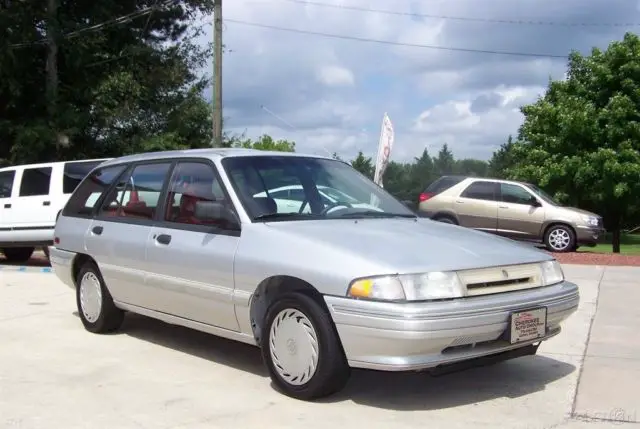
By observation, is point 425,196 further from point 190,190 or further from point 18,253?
→ point 190,190

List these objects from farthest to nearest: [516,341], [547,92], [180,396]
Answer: [547,92] < [180,396] < [516,341]

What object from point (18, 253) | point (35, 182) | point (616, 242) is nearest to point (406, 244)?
point (35, 182)

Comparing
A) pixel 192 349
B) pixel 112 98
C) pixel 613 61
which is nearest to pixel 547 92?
pixel 613 61

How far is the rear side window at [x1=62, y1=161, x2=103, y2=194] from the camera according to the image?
1243cm

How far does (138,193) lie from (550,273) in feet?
11.3

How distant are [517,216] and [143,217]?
1210cm

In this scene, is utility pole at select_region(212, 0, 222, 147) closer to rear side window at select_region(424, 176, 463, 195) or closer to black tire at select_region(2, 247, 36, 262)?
black tire at select_region(2, 247, 36, 262)

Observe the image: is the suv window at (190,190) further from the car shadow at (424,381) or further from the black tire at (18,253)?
the black tire at (18,253)

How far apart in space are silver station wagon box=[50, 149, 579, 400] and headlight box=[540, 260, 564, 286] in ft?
0.04

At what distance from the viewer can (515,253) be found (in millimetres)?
4801

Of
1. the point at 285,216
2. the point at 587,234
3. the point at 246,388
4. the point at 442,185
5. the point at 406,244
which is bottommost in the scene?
the point at 246,388

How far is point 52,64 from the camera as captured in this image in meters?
23.4

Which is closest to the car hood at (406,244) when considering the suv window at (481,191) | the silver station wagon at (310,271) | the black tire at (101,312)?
the silver station wagon at (310,271)

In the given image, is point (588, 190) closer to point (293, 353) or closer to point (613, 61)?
point (613, 61)
